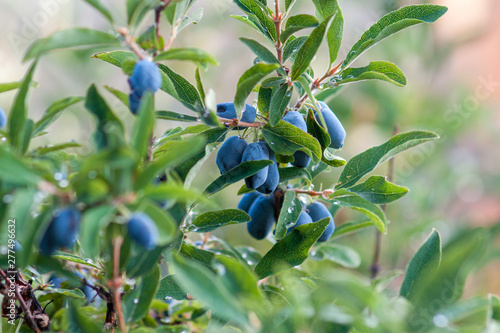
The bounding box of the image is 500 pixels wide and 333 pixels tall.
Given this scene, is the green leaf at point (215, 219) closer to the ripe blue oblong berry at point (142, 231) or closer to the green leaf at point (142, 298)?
the green leaf at point (142, 298)

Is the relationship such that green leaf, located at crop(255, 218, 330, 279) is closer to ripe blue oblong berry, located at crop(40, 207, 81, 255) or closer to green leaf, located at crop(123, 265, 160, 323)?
green leaf, located at crop(123, 265, 160, 323)

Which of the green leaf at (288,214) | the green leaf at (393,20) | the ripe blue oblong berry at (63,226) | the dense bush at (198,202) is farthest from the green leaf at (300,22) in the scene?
the ripe blue oblong berry at (63,226)

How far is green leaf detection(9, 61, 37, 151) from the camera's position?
430 millimetres

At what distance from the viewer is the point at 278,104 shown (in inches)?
23.1

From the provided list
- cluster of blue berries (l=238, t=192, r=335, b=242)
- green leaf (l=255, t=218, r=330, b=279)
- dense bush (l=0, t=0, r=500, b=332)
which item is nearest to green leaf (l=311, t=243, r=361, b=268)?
dense bush (l=0, t=0, r=500, b=332)

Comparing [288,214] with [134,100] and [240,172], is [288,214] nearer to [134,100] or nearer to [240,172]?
[240,172]

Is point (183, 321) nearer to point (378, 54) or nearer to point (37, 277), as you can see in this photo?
point (37, 277)

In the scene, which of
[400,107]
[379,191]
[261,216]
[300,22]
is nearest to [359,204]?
[379,191]

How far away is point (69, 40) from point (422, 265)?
0.40m

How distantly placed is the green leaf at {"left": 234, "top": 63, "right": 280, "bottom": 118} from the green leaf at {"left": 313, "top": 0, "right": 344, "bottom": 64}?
142 millimetres

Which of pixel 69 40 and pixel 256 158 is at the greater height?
pixel 69 40

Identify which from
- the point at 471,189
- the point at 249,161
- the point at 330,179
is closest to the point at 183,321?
the point at 249,161

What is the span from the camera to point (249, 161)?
1.82ft

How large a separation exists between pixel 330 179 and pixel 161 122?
911 millimetres
